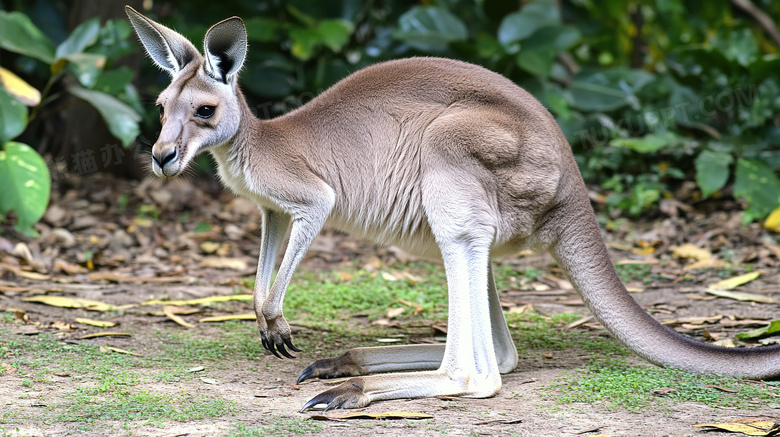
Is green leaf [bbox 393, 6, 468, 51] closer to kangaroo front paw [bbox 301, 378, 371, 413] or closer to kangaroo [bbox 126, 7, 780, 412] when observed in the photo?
kangaroo [bbox 126, 7, 780, 412]

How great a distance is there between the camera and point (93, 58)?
4.71 meters

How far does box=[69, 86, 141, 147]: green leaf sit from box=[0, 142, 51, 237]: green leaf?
51cm

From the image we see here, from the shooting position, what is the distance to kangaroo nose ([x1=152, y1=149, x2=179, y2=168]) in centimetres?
254

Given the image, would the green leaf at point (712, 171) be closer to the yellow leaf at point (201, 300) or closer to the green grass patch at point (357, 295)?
the green grass patch at point (357, 295)

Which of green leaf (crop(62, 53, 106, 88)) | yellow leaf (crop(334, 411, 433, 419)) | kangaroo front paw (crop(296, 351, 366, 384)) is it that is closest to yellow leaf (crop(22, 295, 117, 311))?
kangaroo front paw (crop(296, 351, 366, 384))

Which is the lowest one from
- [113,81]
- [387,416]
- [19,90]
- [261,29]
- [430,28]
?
[387,416]

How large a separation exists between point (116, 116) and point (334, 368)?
2.62m

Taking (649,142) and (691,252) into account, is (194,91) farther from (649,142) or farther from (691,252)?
(649,142)

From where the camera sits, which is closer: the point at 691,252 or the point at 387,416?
the point at 387,416

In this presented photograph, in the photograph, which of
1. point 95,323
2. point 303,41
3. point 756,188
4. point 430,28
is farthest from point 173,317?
point 756,188

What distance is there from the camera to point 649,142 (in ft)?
18.3

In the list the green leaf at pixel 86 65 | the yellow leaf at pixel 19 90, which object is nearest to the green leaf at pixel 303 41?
the green leaf at pixel 86 65

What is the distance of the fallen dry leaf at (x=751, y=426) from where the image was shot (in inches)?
84.3

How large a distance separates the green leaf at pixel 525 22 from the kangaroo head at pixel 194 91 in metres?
3.81
